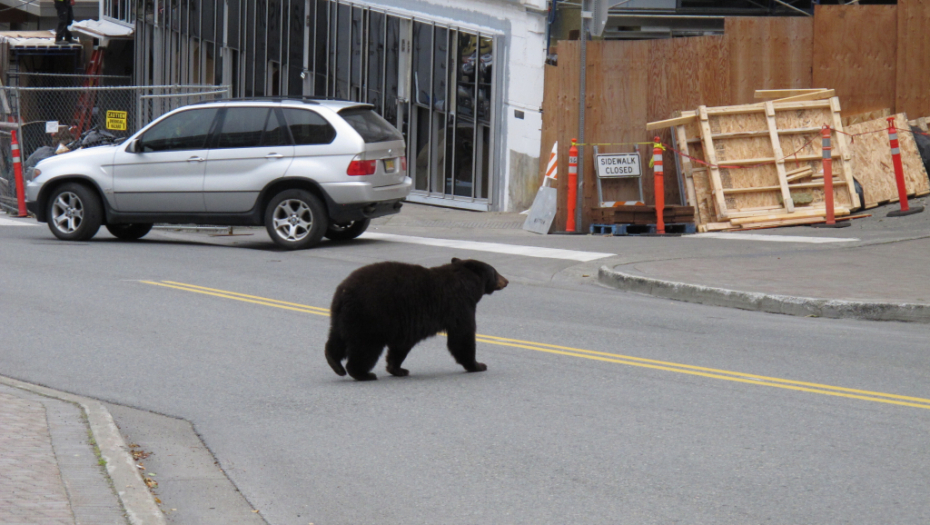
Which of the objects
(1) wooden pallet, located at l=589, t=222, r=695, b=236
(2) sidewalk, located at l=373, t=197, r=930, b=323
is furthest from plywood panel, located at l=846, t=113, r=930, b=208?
(1) wooden pallet, located at l=589, t=222, r=695, b=236

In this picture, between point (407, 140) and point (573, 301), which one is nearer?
point (573, 301)

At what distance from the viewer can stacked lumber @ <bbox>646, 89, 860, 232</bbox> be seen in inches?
666

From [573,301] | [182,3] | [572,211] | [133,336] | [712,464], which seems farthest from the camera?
[182,3]

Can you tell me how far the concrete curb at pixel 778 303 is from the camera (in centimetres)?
1036

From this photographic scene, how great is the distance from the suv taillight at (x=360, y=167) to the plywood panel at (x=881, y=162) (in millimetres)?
7702

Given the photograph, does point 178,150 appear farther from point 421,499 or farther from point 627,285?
point 421,499

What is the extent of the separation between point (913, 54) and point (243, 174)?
10493mm

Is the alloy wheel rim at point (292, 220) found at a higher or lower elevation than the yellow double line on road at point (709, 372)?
higher

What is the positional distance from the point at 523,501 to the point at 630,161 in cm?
1243

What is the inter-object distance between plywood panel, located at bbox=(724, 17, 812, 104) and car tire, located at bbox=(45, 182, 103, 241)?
957cm

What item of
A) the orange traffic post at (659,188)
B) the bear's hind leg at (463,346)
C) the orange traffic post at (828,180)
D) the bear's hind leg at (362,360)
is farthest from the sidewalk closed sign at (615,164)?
the bear's hind leg at (362,360)

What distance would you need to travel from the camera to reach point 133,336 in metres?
9.61

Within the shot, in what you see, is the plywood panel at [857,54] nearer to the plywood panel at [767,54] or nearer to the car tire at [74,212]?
the plywood panel at [767,54]

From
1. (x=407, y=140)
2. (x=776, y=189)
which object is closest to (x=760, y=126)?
(x=776, y=189)
